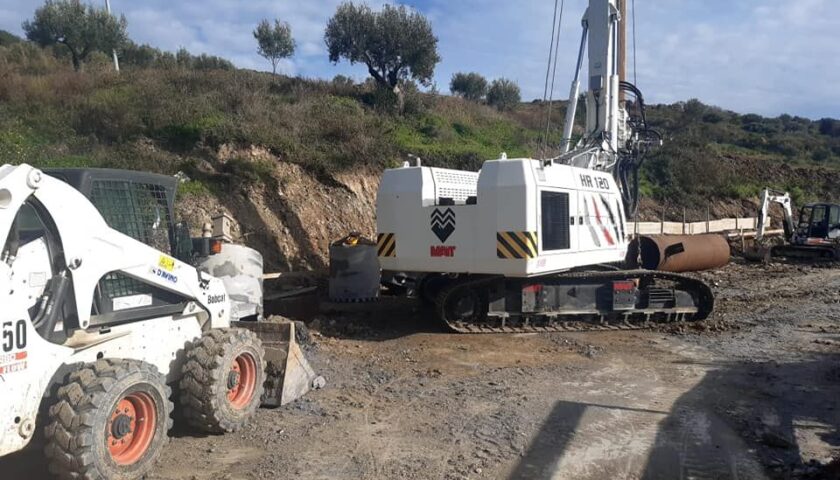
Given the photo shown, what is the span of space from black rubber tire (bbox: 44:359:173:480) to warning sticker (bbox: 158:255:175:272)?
3.13 feet

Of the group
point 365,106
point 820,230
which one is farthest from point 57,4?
point 820,230

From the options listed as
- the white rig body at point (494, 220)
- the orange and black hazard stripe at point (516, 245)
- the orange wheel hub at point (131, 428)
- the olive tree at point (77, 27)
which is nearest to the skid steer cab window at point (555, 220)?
the white rig body at point (494, 220)

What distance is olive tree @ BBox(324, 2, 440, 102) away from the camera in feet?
77.0

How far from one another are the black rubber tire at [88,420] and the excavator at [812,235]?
21.2 metres

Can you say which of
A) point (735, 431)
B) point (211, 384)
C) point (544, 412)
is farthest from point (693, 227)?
point (211, 384)

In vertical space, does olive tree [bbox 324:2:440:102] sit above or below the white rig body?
above

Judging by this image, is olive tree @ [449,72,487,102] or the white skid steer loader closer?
the white skid steer loader

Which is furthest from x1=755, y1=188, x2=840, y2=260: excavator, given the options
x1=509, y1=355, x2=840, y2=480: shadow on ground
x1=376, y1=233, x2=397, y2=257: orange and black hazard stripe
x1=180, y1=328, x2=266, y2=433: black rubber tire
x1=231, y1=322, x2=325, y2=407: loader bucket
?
x1=180, y1=328, x2=266, y2=433: black rubber tire

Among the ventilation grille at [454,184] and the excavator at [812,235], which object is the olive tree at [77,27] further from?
the excavator at [812,235]

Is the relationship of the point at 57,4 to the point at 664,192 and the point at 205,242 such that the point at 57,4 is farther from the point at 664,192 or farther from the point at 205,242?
the point at 664,192

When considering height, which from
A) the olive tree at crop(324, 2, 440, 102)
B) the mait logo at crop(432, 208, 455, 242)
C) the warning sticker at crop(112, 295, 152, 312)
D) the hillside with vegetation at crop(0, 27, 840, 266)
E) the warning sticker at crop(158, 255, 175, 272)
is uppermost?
the olive tree at crop(324, 2, 440, 102)

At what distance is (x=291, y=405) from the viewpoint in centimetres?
653

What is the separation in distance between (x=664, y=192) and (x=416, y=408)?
26.3 meters

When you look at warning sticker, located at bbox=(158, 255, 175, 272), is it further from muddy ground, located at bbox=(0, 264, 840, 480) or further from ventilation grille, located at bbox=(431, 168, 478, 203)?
ventilation grille, located at bbox=(431, 168, 478, 203)
